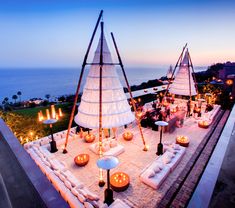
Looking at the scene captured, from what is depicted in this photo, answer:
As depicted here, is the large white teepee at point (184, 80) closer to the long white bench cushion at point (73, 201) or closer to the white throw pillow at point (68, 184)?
the white throw pillow at point (68, 184)

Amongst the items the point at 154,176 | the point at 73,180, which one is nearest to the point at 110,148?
the point at 154,176

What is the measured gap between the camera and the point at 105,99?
29.7 feet

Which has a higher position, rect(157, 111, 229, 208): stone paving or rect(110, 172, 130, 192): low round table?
rect(110, 172, 130, 192): low round table

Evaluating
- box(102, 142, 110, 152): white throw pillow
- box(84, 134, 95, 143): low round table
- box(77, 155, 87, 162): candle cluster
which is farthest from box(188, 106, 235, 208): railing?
box(84, 134, 95, 143): low round table

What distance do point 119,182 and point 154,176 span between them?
1876 mm

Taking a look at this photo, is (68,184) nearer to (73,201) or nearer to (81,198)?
(73,201)

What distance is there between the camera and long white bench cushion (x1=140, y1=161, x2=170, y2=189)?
299 inches

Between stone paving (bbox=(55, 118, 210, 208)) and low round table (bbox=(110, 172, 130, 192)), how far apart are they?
23cm

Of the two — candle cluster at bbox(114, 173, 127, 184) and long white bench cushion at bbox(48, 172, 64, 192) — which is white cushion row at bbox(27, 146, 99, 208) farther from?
candle cluster at bbox(114, 173, 127, 184)

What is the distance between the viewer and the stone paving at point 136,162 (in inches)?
287

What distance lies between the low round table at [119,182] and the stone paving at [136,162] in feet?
0.77

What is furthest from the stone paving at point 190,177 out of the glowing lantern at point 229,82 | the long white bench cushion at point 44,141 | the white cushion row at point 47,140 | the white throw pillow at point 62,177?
the glowing lantern at point 229,82

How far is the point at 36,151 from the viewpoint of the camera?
10172 millimetres

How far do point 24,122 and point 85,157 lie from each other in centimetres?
1070
